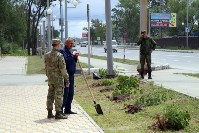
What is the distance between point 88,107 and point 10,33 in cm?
6371

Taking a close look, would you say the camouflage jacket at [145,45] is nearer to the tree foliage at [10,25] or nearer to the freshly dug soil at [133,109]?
the freshly dug soil at [133,109]

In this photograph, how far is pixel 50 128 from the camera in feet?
26.9

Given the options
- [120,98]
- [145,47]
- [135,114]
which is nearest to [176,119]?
[135,114]

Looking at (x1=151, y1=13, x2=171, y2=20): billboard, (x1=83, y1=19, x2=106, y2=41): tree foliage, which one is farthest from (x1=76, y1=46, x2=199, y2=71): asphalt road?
(x1=83, y1=19, x2=106, y2=41): tree foliage

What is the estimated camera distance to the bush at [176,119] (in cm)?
742

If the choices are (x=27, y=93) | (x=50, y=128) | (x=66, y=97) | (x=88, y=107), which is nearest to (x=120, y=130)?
(x=50, y=128)

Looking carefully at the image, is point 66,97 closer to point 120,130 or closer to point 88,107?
point 88,107

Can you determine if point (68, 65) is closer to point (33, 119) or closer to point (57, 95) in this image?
point (57, 95)

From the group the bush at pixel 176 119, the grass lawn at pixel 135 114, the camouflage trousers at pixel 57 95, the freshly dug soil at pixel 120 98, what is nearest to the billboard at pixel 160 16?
the grass lawn at pixel 135 114

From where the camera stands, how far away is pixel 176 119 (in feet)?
24.3

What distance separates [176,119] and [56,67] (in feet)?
9.45

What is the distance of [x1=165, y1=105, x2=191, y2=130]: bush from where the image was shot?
292 inches

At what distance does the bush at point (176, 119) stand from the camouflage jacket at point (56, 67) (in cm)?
244

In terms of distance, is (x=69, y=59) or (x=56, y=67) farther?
(x=69, y=59)
